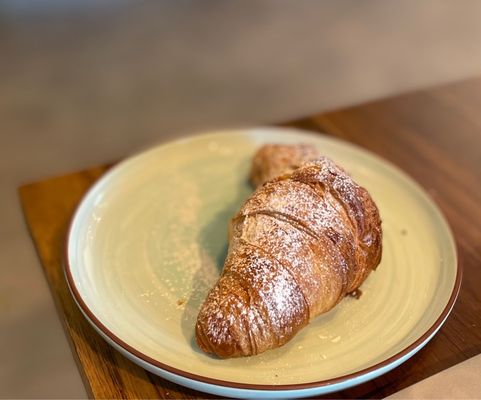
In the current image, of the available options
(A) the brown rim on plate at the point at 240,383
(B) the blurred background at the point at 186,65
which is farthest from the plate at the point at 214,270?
(B) the blurred background at the point at 186,65

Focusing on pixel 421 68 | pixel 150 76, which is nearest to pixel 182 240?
pixel 150 76

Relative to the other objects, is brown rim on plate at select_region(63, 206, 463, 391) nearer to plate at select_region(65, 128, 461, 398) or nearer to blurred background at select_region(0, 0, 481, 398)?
Answer: plate at select_region(65, 128, 461, 398)

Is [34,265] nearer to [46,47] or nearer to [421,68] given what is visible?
[46,47]

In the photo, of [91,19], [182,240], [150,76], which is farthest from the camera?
[91,19]

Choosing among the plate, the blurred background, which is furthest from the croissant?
the blurred background

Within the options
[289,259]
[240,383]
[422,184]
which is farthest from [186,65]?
[240,383]

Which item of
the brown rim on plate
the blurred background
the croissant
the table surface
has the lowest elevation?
the blurred background

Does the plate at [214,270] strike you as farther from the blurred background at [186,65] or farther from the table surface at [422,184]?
the blurred background at [186,65]
